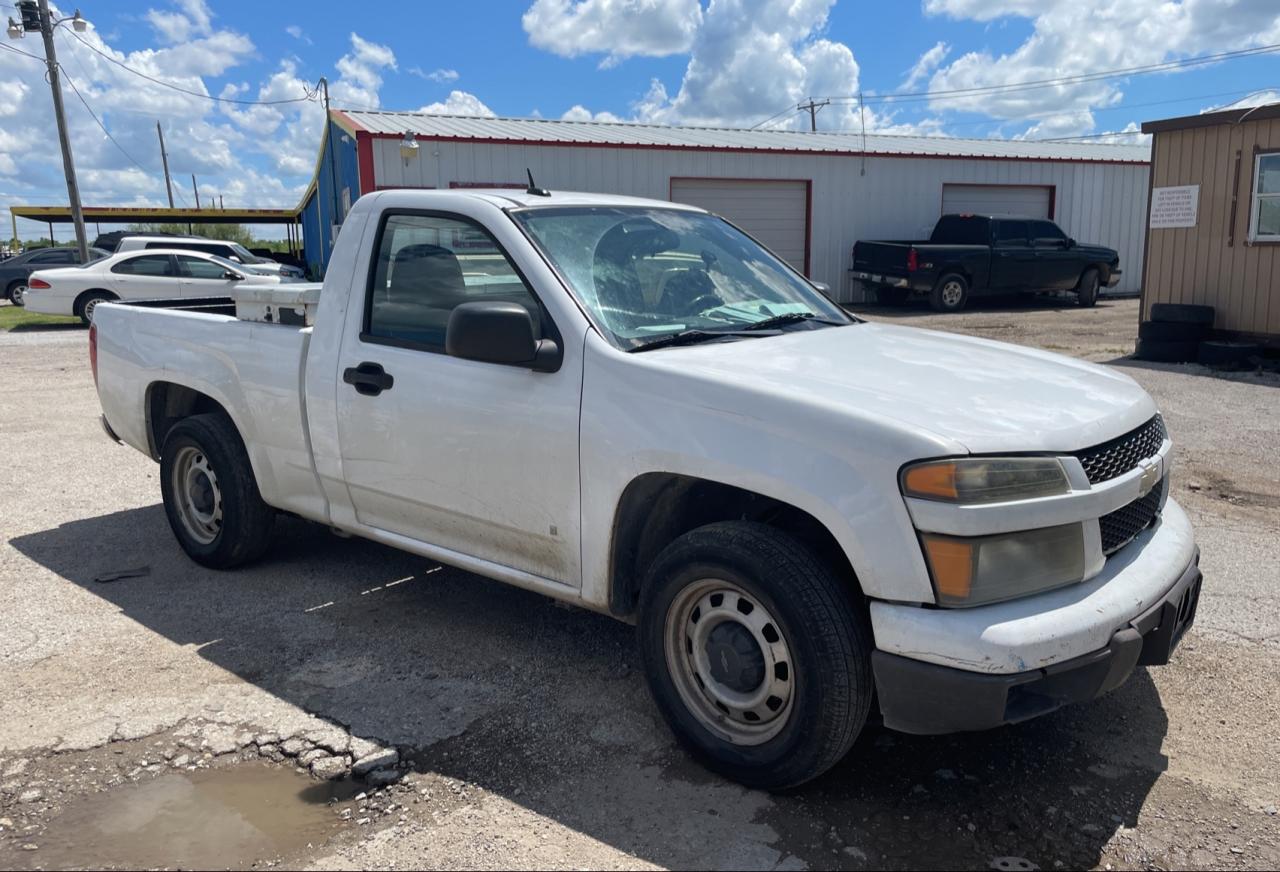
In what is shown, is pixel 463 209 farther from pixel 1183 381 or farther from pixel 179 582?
pixel 1183 381

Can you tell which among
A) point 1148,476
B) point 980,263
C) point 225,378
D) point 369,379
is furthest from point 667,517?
point 980,263

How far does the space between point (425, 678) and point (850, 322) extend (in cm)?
232

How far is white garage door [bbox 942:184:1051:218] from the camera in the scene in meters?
25.9

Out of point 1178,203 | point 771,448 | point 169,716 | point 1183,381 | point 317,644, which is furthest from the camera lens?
point 1178,203

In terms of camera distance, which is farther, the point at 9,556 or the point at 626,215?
the point at 9,556

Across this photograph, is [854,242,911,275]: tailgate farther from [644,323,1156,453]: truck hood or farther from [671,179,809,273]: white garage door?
[644,323,1156,453]: truck hood

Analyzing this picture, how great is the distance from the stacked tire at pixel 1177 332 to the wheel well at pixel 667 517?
38.5 feet

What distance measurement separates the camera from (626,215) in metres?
4.42

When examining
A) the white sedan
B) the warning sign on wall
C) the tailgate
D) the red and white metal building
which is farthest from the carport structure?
the warning sign on wall

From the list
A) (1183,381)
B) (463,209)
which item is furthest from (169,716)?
(1183,381)

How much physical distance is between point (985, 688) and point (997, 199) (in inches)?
1011

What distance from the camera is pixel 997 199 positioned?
1035 inches

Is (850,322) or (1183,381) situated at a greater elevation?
(850,322)

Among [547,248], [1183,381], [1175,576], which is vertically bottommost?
[1183,381]
